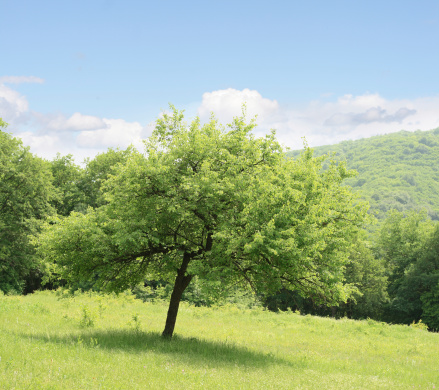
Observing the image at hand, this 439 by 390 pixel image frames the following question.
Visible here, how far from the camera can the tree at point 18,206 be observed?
3866 centimetres

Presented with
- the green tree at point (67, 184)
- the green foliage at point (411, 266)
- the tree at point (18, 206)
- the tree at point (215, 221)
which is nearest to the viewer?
the tree at point (215, 221)

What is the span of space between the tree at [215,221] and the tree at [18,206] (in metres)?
25.5

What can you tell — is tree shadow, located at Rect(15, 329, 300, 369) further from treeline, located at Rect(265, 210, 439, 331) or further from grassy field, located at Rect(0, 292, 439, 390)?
treeline, located at Rect(265, 210, 439, 331)

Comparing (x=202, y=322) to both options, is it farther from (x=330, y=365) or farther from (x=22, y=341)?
(x=22, y=341)

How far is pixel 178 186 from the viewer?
15.8 metres

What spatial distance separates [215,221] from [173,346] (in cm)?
558

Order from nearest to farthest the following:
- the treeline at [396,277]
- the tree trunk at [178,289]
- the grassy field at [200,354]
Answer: the grassy field at [200,354], the tree trunk at [178,289], the treeline at [396,277]

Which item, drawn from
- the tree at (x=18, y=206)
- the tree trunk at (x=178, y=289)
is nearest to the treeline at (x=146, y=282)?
the tree at (x=18, y=206)

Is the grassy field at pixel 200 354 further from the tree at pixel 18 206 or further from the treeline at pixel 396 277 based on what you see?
the treeline at pixel 396 277

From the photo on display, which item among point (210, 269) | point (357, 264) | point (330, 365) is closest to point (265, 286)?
point (210, 269)

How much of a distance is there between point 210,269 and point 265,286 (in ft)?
9.70

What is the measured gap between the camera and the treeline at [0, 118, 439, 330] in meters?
39.2

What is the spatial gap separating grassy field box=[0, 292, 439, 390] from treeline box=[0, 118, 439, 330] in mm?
3776

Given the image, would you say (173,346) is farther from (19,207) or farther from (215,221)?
(19,207)
